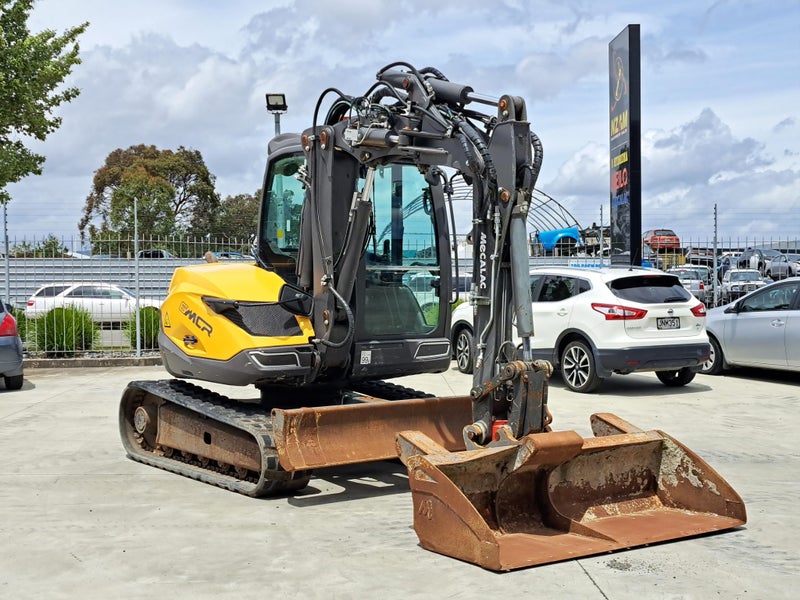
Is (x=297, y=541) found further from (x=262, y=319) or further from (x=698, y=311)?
(x=698, y=311)

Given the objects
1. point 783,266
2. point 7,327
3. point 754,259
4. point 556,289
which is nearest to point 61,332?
point 7,327

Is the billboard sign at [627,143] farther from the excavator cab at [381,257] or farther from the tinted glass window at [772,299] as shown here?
the excavator cab at [381,257]

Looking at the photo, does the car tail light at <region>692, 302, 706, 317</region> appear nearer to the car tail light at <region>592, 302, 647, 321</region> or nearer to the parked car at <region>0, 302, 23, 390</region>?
the car tail light at <region>592, 302, 647, 321</region>

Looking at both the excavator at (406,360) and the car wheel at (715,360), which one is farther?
the car wheel at (715,360)

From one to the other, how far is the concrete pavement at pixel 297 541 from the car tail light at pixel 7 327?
3.82 metres

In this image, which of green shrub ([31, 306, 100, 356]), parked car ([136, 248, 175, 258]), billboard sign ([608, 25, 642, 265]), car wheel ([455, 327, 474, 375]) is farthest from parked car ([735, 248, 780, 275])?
green shrub ([31, 306, 100, 356])

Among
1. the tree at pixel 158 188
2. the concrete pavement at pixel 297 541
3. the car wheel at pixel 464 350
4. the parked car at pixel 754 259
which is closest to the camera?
the concrete pavement at pixel 297 541

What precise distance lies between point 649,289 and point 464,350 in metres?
3.55

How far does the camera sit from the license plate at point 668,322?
1226 cm

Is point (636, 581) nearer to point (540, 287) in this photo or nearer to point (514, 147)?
point (514, 147)

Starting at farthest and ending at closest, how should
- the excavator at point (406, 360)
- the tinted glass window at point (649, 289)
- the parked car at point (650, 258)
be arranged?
the parked car at point (650, 258) < the tinted glass window at point (649, 289) < the excavator at point (406, 360)

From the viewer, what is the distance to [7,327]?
515 inches

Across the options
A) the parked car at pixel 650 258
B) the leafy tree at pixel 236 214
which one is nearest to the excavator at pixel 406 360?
the parked car at pixel 650 258

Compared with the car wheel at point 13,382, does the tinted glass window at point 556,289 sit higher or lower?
higher
